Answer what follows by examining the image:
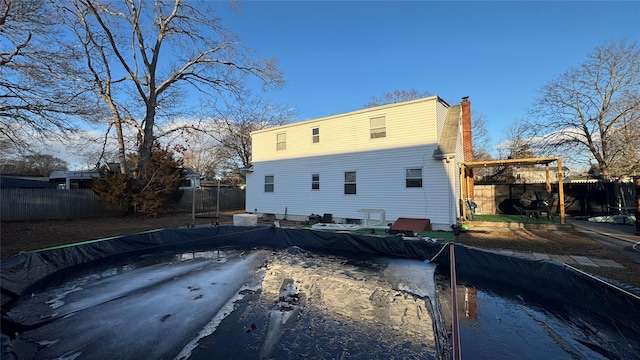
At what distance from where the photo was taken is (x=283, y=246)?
332 inches

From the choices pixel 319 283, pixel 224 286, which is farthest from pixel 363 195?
pixel 224 286

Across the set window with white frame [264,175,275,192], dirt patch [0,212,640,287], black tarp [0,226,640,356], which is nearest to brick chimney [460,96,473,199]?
dirt patch [0,212,640,287]

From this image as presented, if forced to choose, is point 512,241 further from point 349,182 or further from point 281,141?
point 281,141

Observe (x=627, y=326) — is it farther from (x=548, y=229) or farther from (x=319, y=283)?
(x=548, y=229)

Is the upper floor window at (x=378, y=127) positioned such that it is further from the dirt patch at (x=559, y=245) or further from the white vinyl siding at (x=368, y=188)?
the dirt patch at (x=559, y=245)

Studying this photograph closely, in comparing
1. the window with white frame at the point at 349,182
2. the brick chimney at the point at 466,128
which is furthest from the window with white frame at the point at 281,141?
the brick chimney at the point at 466,128

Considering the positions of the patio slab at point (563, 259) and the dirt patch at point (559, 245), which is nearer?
the dirt patch at point (559, 245)

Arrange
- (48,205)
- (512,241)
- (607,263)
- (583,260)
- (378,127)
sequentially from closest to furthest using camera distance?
(607,263)
(583,260)
(512,241)
(378,127)
(48,205)

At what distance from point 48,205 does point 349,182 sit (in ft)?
45.5

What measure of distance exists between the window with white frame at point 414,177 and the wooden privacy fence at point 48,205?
15.3 meters

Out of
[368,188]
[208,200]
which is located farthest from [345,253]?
[208,200]

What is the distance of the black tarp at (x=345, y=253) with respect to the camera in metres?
3.70

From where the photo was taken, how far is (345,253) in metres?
7.36

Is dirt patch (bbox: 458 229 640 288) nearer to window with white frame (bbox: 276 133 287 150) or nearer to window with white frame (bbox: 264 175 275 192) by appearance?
window with white frame (bbox: 276 133 287 150)
